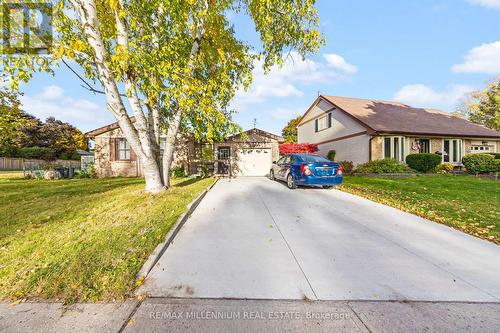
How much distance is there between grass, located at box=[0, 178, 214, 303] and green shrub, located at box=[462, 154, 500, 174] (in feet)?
60.3

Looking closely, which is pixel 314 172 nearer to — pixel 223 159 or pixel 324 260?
pixel 324 260

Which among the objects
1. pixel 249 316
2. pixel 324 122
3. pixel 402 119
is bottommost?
pixel 249 316

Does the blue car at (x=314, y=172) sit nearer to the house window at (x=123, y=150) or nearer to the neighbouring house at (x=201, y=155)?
the neighbouring house at (x=201, y=155)

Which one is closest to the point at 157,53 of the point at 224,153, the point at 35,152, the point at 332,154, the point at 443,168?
the point at 224,153

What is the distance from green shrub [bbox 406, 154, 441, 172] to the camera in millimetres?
14656

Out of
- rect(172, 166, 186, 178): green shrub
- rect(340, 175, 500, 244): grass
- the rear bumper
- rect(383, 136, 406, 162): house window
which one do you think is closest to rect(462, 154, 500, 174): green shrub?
rect(383, 136, 406, 162): house window

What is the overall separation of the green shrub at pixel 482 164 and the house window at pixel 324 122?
1008 centimetres

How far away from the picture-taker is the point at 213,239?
158 inches

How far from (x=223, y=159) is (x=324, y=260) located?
14175 mm

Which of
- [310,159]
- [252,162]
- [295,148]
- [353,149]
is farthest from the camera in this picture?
[295,148]

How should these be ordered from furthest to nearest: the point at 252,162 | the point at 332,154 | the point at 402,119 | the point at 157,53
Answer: the point at 332,154
the point at 402,119
the point at 252,162
the point at 157,53

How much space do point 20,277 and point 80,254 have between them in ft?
1.96

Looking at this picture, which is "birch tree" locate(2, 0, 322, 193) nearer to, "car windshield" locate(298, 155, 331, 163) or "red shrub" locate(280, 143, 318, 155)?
"car windshield" locate(298, 155, 331, 163)

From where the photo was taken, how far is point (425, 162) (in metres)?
14.7
